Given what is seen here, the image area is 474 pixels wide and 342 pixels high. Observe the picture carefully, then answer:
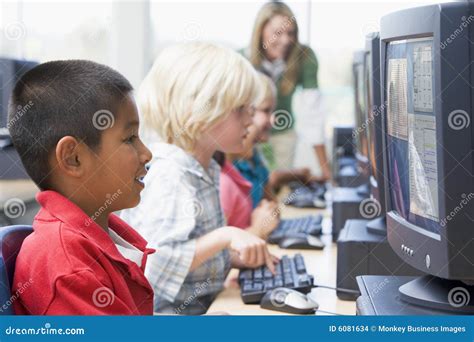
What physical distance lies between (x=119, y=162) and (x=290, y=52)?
8.11ft

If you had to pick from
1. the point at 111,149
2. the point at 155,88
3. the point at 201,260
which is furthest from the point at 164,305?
the point at 111,149

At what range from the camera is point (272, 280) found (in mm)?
1613

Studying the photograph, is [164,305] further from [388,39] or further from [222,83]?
[388,39]

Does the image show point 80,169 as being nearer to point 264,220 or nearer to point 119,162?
point 119,162

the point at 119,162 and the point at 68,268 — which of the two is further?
the point at 119,162

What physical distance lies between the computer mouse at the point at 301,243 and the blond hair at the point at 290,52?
1274 mm
